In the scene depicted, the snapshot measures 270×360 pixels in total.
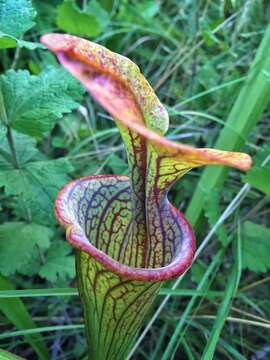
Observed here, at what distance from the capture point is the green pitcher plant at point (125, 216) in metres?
0.78

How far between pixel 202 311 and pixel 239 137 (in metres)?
0.50

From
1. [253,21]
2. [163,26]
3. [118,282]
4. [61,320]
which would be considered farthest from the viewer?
[163,26]

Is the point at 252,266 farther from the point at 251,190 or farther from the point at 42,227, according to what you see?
the point at 42,227

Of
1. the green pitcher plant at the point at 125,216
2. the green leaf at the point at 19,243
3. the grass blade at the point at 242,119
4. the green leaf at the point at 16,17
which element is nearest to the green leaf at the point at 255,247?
the grass blade at the point at 242,119

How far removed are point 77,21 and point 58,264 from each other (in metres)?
0.83

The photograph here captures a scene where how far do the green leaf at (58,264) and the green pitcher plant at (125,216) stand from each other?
256 mm

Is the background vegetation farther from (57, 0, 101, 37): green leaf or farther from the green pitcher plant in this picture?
the green pitcher plant

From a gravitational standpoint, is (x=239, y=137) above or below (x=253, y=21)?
below

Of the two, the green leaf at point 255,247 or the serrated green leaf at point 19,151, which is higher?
the serrated green leaf at point 19,151

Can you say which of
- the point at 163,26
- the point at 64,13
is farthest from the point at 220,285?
the point at 163,26

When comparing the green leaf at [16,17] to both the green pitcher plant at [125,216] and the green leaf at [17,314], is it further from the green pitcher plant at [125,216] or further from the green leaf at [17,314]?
the green leaf at [17,314]

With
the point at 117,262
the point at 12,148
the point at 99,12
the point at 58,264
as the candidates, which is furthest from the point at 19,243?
the point at 99,12

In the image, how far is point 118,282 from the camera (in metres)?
0.95

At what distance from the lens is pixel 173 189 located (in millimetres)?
1799
